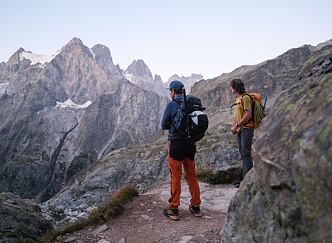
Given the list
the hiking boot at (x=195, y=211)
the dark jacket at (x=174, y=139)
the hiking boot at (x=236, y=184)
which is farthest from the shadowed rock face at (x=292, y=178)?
the hiking boot at (x=236, y=184)

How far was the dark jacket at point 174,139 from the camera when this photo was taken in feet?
29.6

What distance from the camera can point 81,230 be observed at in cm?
983

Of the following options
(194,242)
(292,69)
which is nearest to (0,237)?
(194,242)

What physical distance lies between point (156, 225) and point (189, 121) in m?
2.96

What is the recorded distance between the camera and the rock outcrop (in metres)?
10.5

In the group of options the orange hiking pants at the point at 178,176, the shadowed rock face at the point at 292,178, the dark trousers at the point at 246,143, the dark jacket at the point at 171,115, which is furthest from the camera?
the dark trousers at the point at 246,143

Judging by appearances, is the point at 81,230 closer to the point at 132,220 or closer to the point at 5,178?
the point at 132,220

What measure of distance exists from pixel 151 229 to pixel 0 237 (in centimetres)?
460

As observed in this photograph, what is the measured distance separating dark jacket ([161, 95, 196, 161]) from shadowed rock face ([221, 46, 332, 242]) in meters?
3.52

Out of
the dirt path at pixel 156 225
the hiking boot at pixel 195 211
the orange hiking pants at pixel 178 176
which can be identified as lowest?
the dirt path at pixel 156 225

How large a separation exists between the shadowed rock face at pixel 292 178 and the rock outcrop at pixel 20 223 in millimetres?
7172

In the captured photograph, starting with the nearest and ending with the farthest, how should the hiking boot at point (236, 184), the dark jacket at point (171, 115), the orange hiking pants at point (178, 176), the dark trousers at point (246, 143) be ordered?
the dark jacket at point (171, 115), the orange hiking pants at point (178, 176), the dark trousers at point (246, 143), the hiking boot at point (236, 184)

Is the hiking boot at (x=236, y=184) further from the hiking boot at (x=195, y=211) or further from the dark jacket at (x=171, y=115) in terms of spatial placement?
the dark jacket at (x=171, y=115)

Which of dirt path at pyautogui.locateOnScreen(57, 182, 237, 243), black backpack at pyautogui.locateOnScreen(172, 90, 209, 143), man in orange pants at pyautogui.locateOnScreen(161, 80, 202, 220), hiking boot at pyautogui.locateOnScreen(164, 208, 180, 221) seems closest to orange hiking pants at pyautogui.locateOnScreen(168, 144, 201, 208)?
man in orange pants at pyautogui.locateOnScreen(161, 80, 202, 220)
